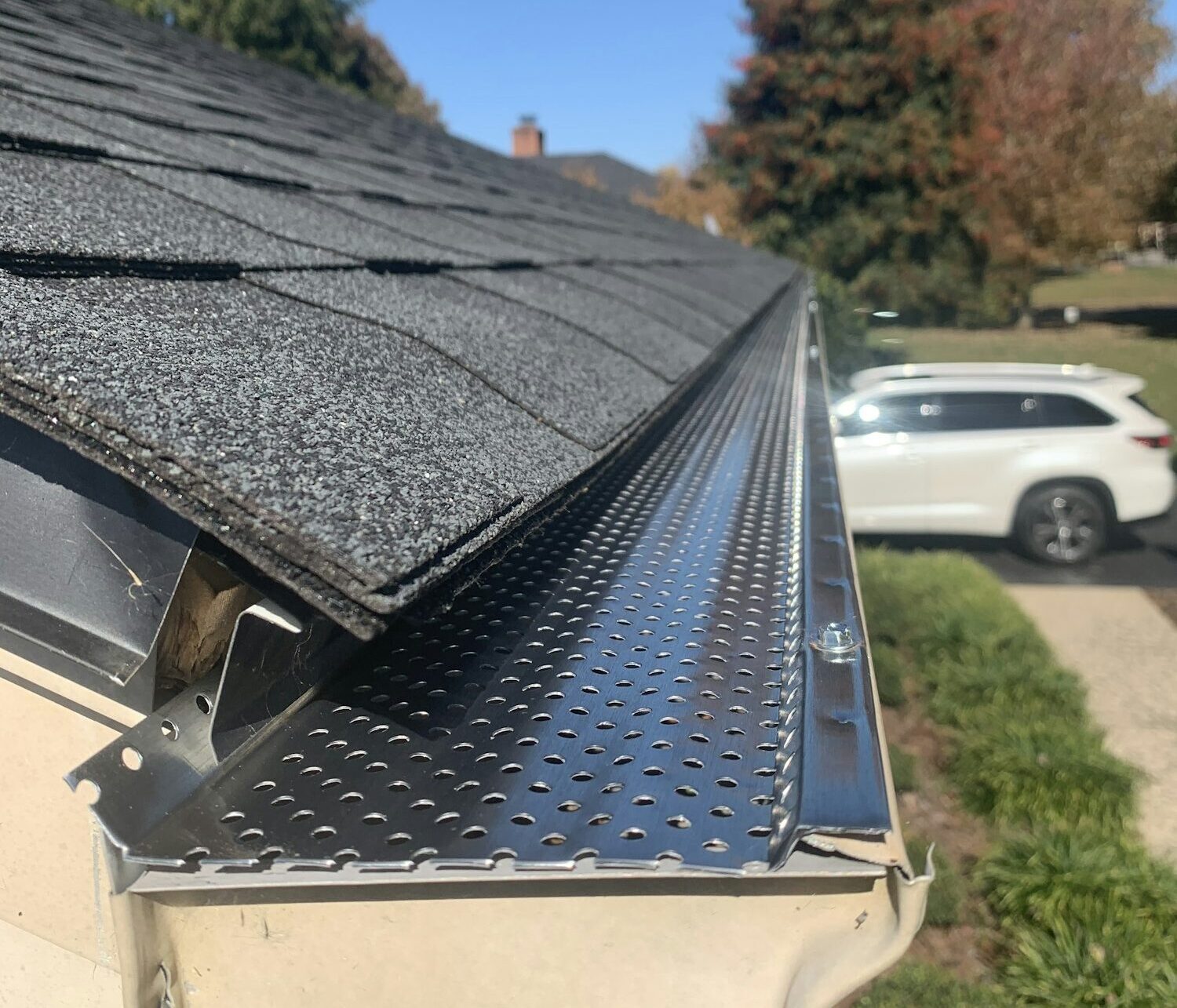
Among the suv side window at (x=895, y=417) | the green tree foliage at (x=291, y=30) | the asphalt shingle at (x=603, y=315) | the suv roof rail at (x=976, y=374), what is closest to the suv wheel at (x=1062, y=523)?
the suv roof rail at (x=976, y=374)

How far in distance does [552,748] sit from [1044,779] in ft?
13.8

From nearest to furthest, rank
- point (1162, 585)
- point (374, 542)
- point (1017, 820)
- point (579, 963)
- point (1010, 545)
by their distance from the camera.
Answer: point (374, 542)
point (579, 963)
point (1017, 820)
point (1162, 585)
point (1010, 545)

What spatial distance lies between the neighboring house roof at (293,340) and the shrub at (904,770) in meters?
2.71

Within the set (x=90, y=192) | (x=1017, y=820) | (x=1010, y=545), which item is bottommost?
(x=1017, y=820)

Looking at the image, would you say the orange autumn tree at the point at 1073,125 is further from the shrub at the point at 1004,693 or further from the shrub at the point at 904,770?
the shrub at the point at 904,770

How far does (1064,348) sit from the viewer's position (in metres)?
23.7

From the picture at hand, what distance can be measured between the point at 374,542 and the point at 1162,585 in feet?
30.0

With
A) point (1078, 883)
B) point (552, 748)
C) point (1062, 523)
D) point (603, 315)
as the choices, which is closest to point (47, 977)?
point (552, 748)

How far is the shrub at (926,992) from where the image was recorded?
122 inches

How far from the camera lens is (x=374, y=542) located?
73cm

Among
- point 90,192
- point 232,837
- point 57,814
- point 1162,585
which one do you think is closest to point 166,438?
point 232,837

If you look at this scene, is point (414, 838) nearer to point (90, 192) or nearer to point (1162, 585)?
point (90, 192)

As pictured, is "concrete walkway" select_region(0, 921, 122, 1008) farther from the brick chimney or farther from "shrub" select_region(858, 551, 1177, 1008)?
the brick chimney

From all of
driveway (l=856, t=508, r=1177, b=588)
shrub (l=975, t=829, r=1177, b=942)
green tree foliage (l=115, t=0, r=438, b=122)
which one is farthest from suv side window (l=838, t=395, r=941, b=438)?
green tree foliage (l=115, t=0, r=438, b=122)
